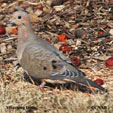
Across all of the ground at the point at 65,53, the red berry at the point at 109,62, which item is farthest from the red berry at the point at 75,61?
the red berry at the point at 109,62

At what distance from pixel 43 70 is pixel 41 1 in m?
3.28

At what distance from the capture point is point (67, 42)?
25.3ft

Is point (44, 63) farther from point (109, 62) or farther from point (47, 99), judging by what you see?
point (109, 62)

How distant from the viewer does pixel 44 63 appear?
6160 mm

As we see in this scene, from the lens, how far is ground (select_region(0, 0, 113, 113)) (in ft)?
17.9

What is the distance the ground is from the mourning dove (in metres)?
0.19

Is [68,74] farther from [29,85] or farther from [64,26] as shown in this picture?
[64,26]

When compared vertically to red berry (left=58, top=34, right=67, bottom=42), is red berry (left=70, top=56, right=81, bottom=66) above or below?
below

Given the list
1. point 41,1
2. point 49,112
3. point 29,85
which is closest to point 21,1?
point 41,1

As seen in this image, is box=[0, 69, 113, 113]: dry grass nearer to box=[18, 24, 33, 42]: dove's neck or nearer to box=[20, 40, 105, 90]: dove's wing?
box=[20, 40, 105, 90]: dove's wing

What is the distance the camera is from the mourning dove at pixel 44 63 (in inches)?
235

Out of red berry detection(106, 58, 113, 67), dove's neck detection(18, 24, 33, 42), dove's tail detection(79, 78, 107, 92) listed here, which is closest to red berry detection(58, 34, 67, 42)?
red berry detection(106, 58, 113, 67)

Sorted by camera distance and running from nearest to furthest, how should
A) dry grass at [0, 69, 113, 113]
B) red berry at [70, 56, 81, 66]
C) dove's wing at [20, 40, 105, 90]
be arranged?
1. dry grass at [0, 69, 113, 113]
2. dove's wing at [20, 40, 105, 90]
3. red berry at [70, 56, 81, 66]

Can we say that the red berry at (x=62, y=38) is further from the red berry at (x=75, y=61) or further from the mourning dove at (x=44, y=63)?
the mourning dove at (x=44, y=63)
